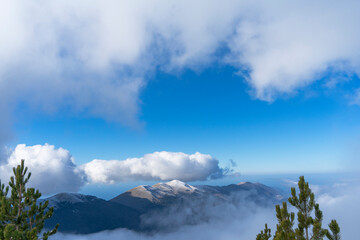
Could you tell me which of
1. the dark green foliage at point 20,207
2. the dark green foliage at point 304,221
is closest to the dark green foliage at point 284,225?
the dark green foliage at point 304,221

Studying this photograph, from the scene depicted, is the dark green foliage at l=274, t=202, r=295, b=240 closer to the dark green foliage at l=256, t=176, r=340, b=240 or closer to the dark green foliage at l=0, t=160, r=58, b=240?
the dark green foliage at l=256, t=176, r=340, b=240

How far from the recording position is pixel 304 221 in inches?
769

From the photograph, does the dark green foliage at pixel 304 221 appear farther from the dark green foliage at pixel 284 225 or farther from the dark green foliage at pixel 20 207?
the dark green foliage at pixel 20 207

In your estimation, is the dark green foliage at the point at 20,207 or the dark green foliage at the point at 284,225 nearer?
the dark green foliage at the point at 284,225

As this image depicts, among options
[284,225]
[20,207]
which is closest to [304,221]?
[284,225]

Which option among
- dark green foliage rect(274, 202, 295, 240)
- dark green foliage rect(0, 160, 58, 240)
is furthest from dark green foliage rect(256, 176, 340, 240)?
dark green foliage rect(0, 160, 58, 240)

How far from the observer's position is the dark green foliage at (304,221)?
18.5 m

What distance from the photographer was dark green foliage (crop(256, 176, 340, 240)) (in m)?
18.5

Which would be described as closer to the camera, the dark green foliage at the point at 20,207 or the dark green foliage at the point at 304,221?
the dark green foliage at the point at 304,221

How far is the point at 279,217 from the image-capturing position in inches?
828

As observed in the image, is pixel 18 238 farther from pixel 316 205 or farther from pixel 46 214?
pixel 316 205

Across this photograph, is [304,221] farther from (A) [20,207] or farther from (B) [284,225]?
(A) [20,207]

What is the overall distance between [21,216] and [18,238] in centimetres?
510

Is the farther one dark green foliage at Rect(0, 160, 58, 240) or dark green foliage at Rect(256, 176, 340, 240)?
dark green foliage at Rect(0, 160, 58, 240)
